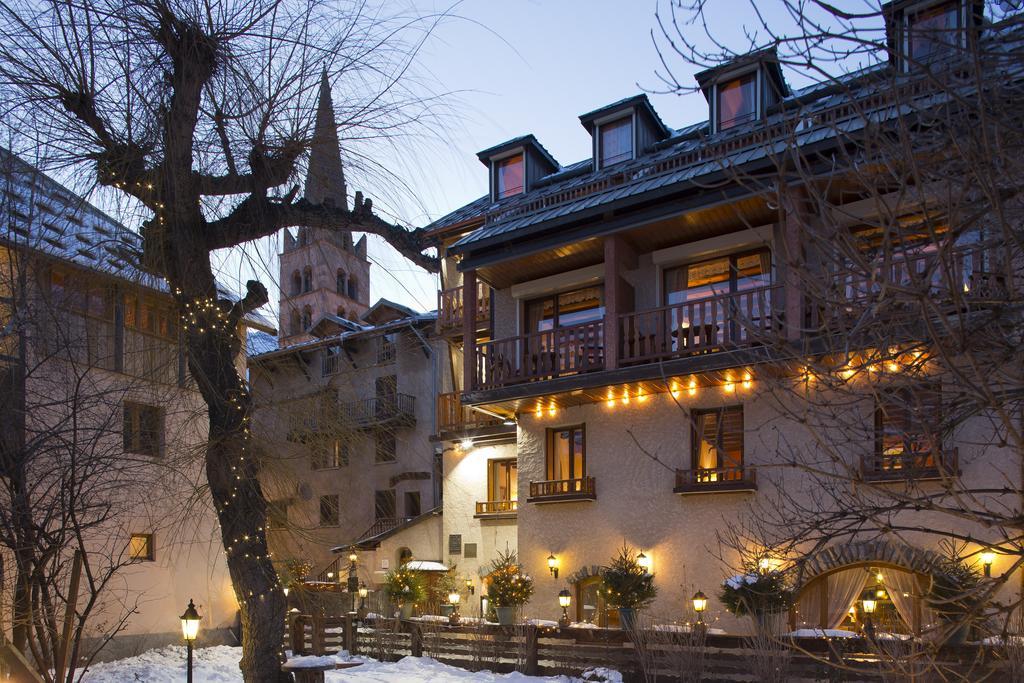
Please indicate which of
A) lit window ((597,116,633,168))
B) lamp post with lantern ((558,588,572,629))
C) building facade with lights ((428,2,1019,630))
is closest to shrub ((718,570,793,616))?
building facade with lights ((428,2,1019,630))

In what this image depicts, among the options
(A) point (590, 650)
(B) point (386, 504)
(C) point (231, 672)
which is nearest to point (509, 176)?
(B) point (386, 504)

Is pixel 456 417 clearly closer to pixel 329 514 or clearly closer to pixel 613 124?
pixel 613 124

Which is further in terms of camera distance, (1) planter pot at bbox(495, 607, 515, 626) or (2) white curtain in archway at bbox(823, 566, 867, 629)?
(1) planter pot at bbox(495, 607, 515, 626)

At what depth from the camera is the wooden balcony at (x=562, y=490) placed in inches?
710

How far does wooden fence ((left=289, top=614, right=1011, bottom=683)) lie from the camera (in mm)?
11672

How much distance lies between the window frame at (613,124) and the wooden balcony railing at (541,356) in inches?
161

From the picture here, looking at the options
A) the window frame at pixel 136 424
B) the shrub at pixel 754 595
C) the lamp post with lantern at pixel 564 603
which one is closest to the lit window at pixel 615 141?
the lamp post with lantern at pixel 564 603

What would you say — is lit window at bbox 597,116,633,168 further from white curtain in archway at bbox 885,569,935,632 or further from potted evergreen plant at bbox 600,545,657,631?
white curtain in archway at bbox 885,569,935,632

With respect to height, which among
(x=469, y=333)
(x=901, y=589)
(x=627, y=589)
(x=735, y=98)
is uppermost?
(x=735, y=98)

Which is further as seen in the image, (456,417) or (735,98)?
(456,417)

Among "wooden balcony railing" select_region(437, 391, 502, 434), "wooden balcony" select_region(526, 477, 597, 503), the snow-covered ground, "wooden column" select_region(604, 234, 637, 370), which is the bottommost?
the snow-covered ground

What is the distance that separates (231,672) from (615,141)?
1324cm

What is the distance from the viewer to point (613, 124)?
20734 mm

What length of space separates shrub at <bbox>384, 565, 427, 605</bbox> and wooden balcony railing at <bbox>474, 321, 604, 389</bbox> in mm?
4886
